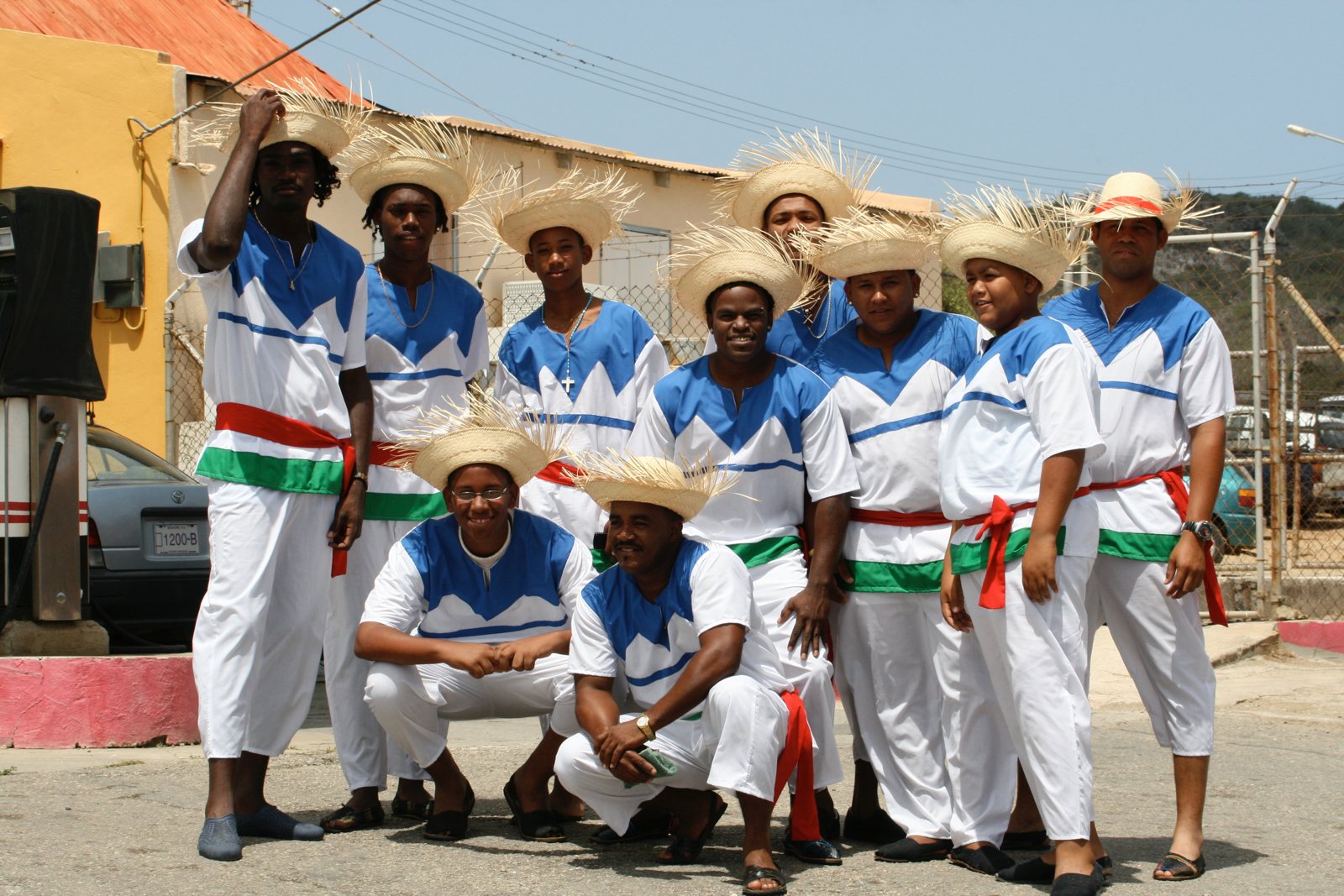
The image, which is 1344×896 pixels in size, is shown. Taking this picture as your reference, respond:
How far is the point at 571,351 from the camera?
5.95 metres

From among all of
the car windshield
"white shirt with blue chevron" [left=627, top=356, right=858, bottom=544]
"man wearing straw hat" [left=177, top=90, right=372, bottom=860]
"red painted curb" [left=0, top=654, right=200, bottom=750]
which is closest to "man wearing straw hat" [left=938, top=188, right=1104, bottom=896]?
"white shirt with blue chevron" [left=627, top=356, right=858, bottom=544]

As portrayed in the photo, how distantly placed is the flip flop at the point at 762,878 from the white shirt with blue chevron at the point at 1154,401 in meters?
1.47

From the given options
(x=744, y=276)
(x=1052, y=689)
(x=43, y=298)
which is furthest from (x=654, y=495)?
(x=43, y=298)

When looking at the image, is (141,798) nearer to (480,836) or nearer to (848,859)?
(480,836)

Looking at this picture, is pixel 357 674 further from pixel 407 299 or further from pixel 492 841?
pixel 407 299

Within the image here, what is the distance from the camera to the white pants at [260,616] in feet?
16.3

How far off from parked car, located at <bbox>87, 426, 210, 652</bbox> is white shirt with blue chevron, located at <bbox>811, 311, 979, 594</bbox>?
4647mm

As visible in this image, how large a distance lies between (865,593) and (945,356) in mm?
831

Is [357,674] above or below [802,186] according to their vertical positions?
below

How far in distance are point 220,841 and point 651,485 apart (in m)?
1.67

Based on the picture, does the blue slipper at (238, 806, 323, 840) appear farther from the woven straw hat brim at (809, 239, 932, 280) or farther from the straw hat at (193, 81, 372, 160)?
the woven straw hat brim at (809, 239, 932, 280)

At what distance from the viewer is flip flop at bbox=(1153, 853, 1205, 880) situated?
471 cm

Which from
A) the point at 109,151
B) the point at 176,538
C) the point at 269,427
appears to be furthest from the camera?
the point at 109,151

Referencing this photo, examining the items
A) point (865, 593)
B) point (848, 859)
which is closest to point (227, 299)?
point (865, 593)
